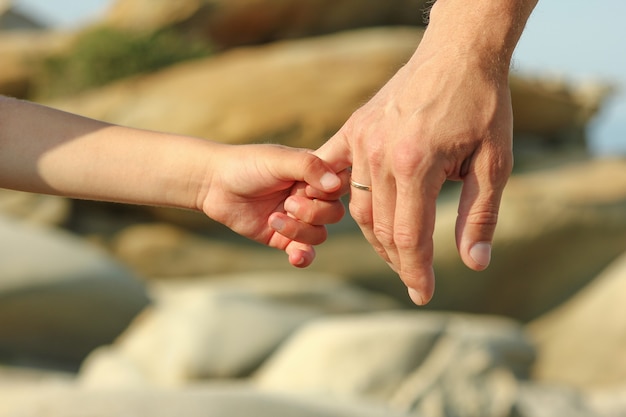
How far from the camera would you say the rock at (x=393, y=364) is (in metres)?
4.88

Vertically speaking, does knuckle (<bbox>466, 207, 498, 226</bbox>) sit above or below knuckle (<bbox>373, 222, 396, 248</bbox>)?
above

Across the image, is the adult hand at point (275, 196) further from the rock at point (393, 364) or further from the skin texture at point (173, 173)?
the rock at point (393, 364)

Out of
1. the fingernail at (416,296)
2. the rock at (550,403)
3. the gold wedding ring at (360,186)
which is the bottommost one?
the rock at (550,403)

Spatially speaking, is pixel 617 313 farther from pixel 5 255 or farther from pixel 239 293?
pixel 5 255

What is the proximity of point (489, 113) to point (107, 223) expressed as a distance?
794 centimetres

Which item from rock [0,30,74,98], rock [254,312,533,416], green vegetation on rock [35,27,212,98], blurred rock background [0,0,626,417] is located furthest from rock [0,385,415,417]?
rock [0,30,74,98]

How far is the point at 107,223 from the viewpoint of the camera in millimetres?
9523

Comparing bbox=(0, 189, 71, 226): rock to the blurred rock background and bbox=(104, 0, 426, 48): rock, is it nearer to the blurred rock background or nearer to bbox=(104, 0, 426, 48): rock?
the blurred rock background

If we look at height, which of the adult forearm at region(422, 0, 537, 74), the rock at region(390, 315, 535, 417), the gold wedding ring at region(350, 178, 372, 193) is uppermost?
the adult forearm at region(422, 0, 537, 74)

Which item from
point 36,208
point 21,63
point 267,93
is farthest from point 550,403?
point 21,63

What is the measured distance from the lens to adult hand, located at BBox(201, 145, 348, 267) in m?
2.22

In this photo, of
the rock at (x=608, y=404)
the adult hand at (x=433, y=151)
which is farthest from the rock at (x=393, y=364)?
the adult hand at (x=433, y=151)

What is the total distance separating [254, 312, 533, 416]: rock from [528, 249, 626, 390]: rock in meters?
2.33

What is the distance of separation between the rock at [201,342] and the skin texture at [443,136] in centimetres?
369
